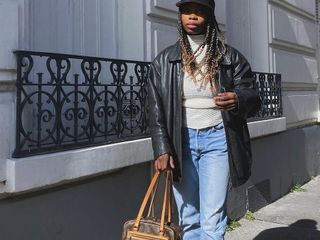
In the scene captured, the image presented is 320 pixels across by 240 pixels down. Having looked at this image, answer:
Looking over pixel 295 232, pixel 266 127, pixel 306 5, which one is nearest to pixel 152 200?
pixel 295 232

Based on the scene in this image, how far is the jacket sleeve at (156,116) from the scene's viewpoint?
288 cm

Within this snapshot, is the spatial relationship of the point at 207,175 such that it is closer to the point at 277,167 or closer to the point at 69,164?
the point at 69,164

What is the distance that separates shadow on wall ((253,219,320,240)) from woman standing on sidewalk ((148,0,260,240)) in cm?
223

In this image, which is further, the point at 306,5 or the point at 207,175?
the point at 306,5

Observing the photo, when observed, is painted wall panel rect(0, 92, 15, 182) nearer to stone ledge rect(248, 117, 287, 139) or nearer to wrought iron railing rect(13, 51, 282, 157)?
wrought iron railing rect(13, 51, 282, 157)

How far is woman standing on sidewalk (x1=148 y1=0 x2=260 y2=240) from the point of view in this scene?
2.89 meters

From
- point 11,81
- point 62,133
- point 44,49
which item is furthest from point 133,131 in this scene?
point 11,81

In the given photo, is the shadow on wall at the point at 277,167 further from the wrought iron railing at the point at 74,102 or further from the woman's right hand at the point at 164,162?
the woman's right hand at the point at 164,162

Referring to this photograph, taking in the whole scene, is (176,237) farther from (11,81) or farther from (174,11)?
(174,11)

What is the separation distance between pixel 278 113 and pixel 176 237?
432 cm

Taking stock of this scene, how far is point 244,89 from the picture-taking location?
293 cm

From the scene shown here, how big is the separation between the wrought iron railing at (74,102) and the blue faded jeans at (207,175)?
793 millimetres

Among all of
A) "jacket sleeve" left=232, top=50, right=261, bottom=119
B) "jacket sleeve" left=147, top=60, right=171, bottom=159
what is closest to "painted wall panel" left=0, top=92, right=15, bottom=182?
"jacket sleeve" left=147, top=60, right=171, bottom=159

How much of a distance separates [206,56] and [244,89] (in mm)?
308
